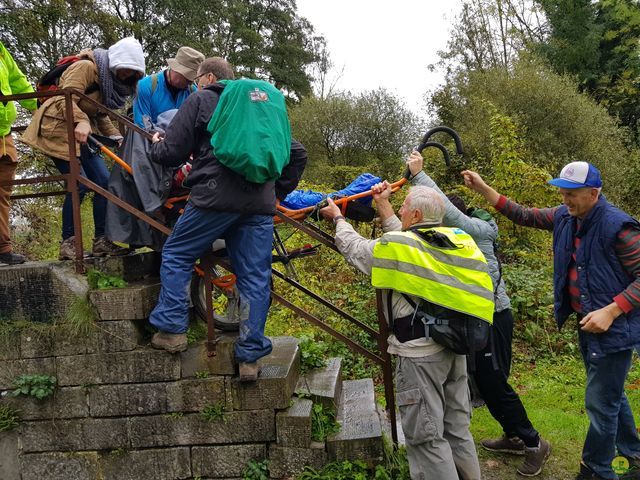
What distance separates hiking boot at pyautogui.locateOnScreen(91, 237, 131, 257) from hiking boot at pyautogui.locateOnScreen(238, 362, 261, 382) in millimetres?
1283

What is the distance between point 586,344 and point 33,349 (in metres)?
3.75

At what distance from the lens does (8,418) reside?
3.59 meters

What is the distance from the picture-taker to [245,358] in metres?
3.44

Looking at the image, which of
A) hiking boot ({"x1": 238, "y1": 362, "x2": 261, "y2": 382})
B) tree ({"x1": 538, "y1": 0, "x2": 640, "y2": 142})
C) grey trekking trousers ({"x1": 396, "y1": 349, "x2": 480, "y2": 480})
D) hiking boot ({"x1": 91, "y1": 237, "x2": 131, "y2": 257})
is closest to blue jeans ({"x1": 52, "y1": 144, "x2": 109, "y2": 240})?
hiking boot ({"x1": 91, "y1": 237, "x2": 131, "y2": 257})

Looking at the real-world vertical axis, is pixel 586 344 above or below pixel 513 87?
below

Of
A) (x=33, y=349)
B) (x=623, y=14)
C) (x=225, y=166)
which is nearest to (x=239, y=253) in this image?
(x=225, y=166)

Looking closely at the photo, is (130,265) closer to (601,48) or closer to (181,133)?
(181,133)

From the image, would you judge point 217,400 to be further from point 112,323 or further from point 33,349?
point 33,349

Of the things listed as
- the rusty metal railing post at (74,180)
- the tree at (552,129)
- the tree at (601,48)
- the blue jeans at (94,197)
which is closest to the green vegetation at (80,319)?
the rusty metal railing post at (74,180)

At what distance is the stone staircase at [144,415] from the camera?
3533 millimetres

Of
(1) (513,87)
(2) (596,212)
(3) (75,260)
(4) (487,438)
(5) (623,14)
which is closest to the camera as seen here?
(2) (596,212)

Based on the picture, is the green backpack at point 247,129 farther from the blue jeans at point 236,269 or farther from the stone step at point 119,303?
the stone step at point 119,303

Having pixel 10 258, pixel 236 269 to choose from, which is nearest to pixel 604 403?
pixel 236 269

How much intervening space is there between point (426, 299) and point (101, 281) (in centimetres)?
223
